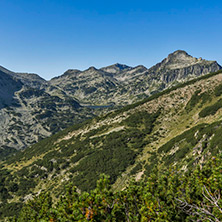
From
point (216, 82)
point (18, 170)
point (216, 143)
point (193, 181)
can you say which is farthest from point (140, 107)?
point (193, 181)

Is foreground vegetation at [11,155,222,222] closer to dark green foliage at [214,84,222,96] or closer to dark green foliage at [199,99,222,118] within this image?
dark green foliage at [199,99,222,118]

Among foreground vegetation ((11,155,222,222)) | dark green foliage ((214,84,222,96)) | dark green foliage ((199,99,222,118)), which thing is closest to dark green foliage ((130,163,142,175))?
dark green foliage ((199,99,222,118))

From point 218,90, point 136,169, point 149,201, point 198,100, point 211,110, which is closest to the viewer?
point 149,201

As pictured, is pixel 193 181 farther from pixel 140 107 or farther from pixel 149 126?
pixel 140 107

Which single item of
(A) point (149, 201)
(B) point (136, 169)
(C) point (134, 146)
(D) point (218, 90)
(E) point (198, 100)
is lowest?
(B) point (136, 169)

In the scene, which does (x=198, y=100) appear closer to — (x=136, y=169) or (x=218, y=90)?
(x=218, y=90)

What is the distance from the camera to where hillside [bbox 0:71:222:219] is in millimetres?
54584

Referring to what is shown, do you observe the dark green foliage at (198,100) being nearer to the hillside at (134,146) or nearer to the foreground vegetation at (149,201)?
the hillside at (134,146)

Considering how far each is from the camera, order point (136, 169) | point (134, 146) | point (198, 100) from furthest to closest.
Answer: point (198, 100) < point (134, 146) < point (136, 169)

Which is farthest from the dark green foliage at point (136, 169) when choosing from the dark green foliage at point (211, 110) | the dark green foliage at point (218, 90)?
the dark green foliage at point (218, 90)

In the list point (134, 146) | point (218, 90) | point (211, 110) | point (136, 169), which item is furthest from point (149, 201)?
point (218, 90)

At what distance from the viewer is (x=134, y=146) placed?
7425 cm

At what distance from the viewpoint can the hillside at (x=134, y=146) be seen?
54.6 m

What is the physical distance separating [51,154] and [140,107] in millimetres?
56496
